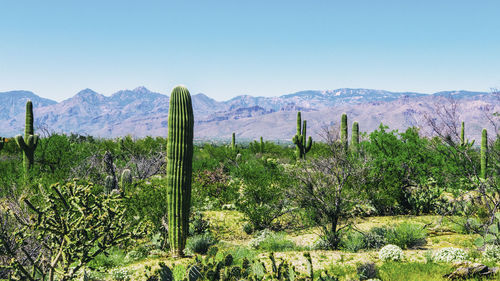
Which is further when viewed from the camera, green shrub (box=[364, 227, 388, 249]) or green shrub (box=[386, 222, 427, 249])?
green shrub (box=[364, 227, 388, 249])

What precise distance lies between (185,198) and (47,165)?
13389mm

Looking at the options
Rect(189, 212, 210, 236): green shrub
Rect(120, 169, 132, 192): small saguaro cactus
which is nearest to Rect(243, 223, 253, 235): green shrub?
Rect(189, 212, 210, 236): green shrub

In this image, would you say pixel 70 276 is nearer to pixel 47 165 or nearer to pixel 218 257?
pixel 218 257

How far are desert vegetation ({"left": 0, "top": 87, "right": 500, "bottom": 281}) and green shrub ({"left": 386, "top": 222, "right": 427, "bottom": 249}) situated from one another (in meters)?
0.04

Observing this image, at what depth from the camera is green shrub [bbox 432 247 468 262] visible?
8102 mm

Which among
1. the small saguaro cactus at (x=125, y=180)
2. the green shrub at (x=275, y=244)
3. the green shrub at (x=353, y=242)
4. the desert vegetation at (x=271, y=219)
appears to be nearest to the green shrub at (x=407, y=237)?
the desert vegetation at (x=271, y=219)

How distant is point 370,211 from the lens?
16.0 m

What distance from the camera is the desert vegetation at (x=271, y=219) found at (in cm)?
541

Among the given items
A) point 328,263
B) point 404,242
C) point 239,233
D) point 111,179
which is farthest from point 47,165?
point 404,242

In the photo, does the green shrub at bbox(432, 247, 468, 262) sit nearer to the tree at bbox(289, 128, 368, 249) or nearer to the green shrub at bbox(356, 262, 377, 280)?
the green shrub at bbox(356, 262, 377, 280)

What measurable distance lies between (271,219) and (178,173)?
5979 millimetres

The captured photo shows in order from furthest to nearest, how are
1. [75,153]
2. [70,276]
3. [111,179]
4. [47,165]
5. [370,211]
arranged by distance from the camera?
[75,153]
[47,165]
[370,211]
[111,179]
[70,276]

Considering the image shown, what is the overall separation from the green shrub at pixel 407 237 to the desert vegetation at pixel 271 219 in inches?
1.6

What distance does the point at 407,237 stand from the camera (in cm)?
1021
